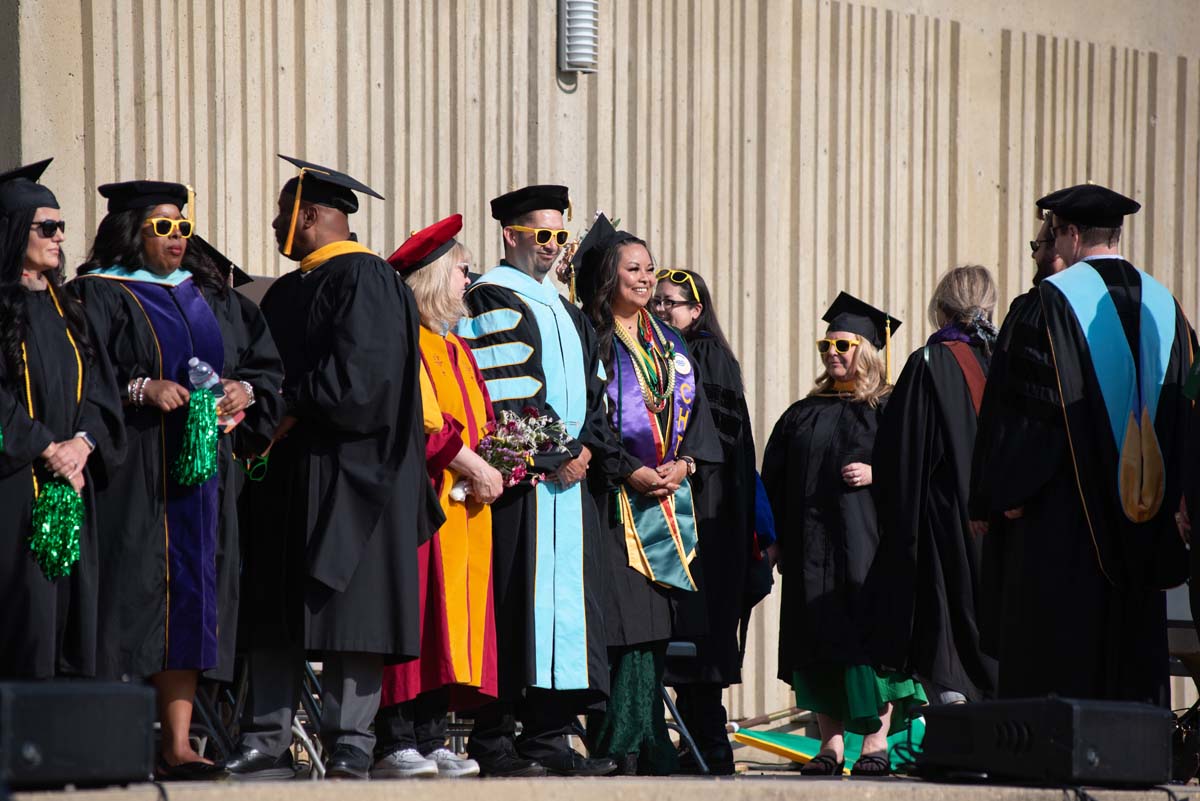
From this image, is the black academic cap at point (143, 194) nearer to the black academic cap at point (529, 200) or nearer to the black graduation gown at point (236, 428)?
the black graduation gown at point (236, 428)

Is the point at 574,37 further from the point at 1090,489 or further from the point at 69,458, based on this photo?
the point at 69,458

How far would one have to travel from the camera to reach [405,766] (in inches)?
234

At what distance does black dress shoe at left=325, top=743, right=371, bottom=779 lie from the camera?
18.7 ft

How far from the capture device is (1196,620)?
585 cm

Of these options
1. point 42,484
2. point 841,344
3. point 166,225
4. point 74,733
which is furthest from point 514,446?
point 74,733

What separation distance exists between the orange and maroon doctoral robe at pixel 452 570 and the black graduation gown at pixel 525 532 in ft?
0.31

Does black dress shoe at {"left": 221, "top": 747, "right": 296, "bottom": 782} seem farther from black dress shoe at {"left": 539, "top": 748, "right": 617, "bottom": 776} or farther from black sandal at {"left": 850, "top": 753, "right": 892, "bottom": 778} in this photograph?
black sandal at {"left": 850, "top": 753, "right": 892, "bottom": 778}

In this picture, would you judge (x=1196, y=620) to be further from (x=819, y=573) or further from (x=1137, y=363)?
(x=819, y=573)

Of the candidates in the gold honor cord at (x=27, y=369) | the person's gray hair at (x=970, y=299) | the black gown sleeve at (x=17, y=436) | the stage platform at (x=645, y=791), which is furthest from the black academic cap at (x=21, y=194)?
the person's gray hair at (x=970, y=299)

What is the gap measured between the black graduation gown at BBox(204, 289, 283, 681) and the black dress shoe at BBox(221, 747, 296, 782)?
23 cm

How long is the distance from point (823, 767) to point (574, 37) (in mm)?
3769

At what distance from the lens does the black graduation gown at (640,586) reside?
707 centimetres

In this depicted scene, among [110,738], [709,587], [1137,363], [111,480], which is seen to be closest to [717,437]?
[709,587]

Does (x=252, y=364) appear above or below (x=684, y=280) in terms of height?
below
